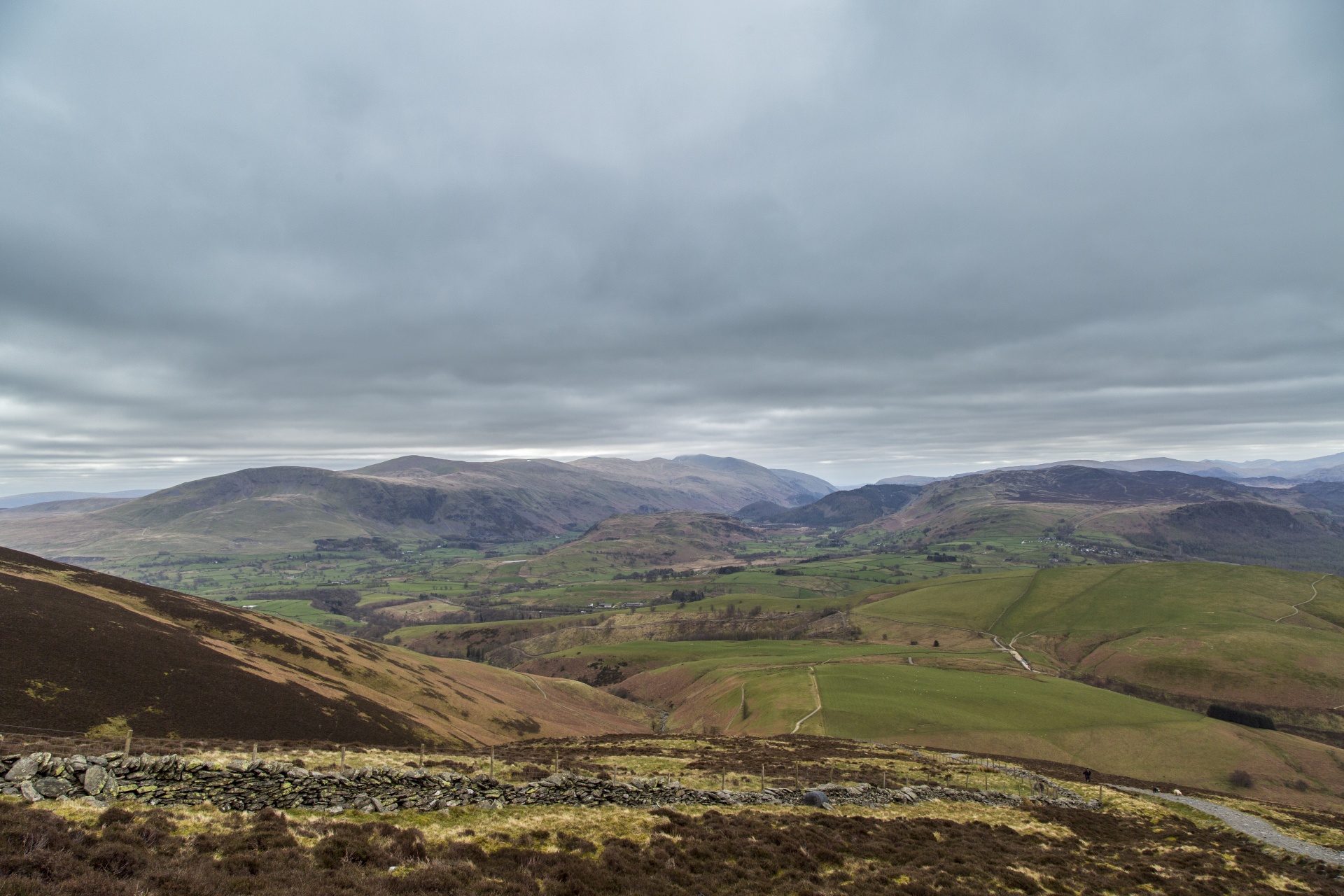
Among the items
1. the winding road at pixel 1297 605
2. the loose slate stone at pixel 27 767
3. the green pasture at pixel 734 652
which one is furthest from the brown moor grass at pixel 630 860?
the winding road at pixel 1297 605

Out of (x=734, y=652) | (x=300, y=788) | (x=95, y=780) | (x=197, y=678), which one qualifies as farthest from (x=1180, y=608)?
(x=95, y=780)

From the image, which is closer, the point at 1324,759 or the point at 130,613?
the point at 130,613

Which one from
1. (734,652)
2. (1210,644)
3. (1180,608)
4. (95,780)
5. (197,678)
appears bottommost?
(734,652)

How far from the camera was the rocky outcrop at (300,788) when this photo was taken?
1819cm

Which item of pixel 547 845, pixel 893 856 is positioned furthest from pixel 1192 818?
pixel 547 845

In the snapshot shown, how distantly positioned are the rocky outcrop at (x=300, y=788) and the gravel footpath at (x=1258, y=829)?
30800 millimetres

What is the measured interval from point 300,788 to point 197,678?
39.5m

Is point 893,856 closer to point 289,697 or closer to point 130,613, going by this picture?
point 289,697

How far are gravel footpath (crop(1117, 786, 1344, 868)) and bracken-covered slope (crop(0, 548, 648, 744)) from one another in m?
66.5

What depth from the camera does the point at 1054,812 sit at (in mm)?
35125

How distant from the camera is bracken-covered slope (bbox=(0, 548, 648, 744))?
41406 mm

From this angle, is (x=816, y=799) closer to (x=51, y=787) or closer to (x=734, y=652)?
(x=51, y=787)

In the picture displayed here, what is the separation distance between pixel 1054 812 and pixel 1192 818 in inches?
523

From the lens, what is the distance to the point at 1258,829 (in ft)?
125
